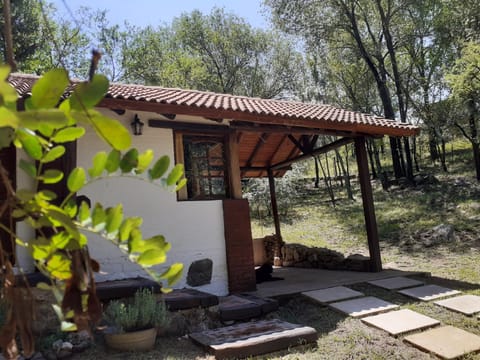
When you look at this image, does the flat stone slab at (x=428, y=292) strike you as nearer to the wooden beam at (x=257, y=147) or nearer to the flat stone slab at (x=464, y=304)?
the flat stone slab at (x=464, y=304)

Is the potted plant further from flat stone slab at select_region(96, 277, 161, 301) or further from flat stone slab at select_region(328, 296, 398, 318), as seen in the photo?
flat stone slab at select_region(328, 296, 398, 318)

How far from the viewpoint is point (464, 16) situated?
1589 centimetres

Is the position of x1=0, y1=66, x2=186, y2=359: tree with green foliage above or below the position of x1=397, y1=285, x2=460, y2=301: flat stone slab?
above

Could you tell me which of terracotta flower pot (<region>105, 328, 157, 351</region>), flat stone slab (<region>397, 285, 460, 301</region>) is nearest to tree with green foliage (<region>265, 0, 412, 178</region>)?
flat stone slab (<region>397, 285, 460, 301</region>)

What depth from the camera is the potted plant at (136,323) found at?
12.3ft

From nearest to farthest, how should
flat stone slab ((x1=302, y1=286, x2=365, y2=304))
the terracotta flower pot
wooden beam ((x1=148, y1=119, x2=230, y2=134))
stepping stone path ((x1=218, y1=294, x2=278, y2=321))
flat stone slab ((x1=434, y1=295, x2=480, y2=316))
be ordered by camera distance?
the terracotta flower pot, stepping stone path ((x1=218, y1=294, x2=278, y2=321)), flat stone slab ((x1=434, y1=295, x2=480, y2=316)), flat stone slab ((x1=302, y1=286, x2=365, y2=304)), wooden beam ((x1=148, y1=119, x2=230, y2=134))

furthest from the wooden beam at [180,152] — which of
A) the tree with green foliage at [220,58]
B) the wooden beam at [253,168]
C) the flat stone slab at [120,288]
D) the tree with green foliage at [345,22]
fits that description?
the tree with green foliage at [220,58]

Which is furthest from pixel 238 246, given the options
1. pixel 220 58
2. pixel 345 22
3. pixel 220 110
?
pixel 220 58

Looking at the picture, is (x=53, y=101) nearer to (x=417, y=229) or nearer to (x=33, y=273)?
(x=33, y=273)

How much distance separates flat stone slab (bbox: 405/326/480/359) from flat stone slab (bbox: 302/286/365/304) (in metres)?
1.24

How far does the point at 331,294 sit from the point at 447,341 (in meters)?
1.70

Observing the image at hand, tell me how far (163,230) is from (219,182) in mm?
1142

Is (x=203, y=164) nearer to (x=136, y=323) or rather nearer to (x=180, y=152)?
(x=180, y=152)

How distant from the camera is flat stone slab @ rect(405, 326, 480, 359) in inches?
145
